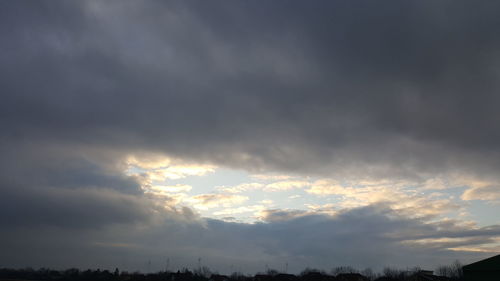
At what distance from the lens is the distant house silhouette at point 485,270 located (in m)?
30.0

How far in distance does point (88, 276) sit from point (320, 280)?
124 meters

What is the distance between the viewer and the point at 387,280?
464 ft

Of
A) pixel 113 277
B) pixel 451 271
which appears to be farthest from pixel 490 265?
pixel 113 277

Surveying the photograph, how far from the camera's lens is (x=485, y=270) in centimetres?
3070

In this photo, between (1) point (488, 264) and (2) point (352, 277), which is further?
(2) point (352, 277)

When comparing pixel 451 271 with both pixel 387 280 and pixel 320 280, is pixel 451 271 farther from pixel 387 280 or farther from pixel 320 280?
pixel 320 280

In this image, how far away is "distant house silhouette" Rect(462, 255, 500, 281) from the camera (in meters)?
30.0

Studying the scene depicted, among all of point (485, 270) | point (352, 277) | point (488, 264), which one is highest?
point (488, 264)

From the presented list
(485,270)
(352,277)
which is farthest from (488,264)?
(352,277)

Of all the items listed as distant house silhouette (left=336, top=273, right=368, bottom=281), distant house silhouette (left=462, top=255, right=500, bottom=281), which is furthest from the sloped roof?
distant house silhouette (left=336, top=273, right=368, bottom=281)

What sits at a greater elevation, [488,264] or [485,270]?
[488,264]

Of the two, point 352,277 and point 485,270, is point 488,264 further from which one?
point 352,277

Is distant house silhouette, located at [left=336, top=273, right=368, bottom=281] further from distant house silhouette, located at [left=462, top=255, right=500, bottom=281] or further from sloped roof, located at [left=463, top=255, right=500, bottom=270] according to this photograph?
sloped roof, located at [left=463, top=255, right=500, bottom=270]

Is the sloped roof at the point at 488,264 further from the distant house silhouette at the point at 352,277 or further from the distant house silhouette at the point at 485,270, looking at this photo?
the distant house silhouette at the point at 352,277
